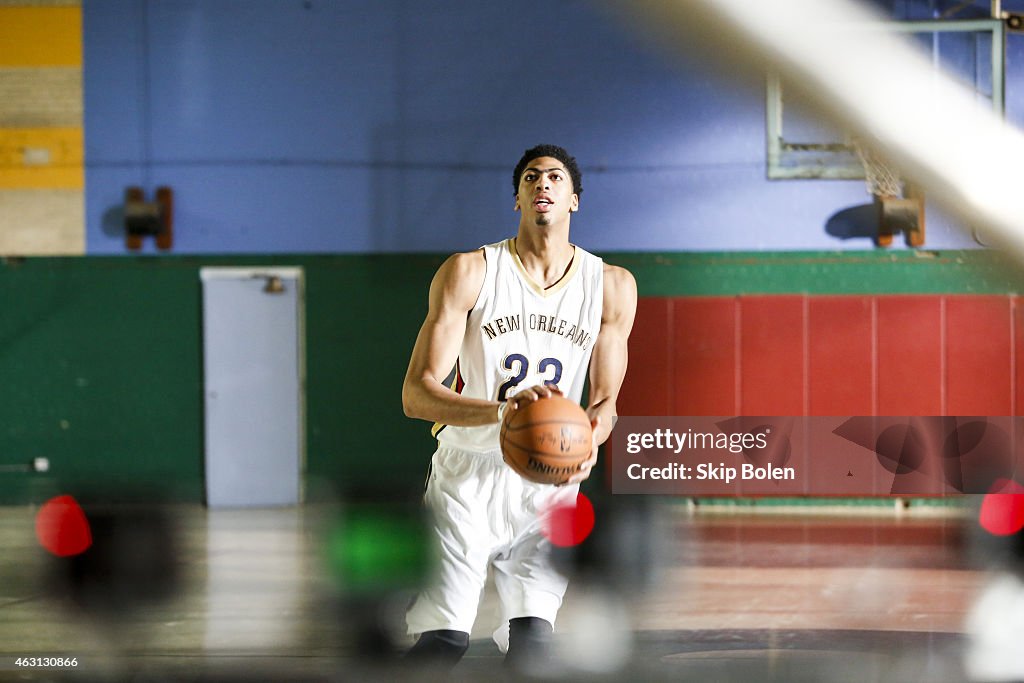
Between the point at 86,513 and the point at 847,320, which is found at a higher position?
the point at 847,320

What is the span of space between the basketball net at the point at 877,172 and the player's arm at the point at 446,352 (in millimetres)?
5551

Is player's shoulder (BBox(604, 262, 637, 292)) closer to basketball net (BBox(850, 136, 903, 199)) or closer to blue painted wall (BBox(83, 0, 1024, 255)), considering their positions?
blue painted wall (BBox(83, 0, 1024, 255))

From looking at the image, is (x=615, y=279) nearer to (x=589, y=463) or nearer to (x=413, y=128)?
(x=589, y=463)

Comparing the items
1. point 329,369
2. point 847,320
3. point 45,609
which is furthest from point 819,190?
point 45,609

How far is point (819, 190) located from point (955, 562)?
300 centimetres

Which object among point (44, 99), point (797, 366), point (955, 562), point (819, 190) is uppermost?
point (44, 99)

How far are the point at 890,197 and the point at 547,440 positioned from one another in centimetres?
595

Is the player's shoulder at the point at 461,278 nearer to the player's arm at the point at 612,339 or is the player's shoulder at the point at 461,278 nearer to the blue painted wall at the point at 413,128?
the player's arm at the point at 612,339

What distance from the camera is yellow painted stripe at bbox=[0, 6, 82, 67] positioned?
26.2ft

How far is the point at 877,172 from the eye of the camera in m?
7.81

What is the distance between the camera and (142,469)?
807 cm

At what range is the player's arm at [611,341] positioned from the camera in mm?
2896

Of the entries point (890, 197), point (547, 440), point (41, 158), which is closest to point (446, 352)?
point (547, 440)

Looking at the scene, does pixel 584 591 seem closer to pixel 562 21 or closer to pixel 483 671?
pixel 483 671
